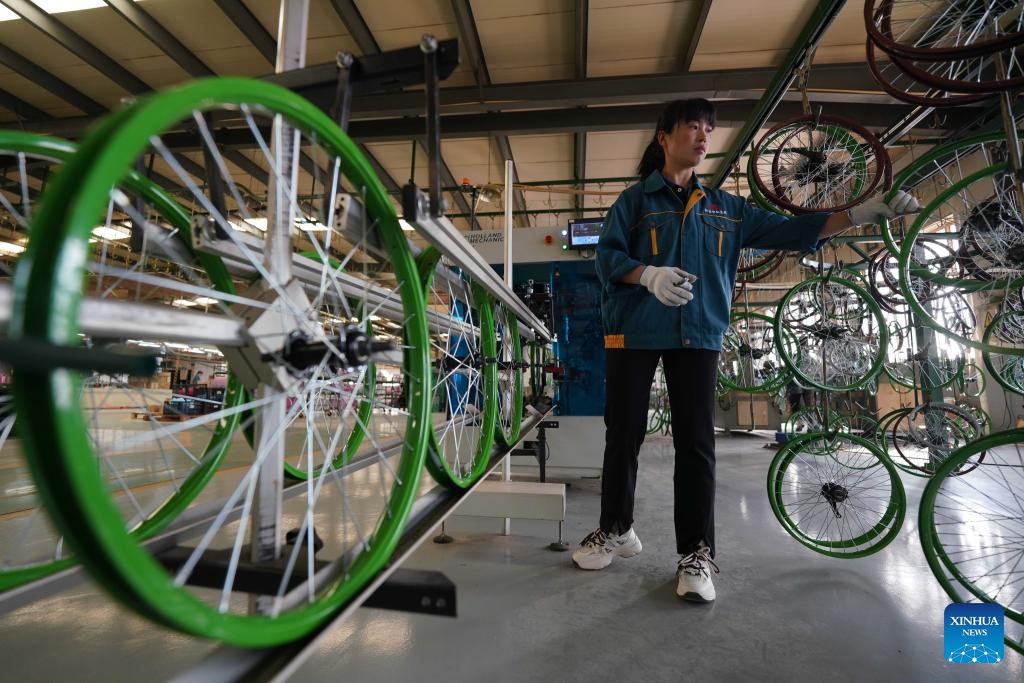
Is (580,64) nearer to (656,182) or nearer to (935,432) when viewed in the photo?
(656,182)

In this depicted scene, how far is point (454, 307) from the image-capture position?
1.56 m

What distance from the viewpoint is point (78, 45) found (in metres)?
3.50

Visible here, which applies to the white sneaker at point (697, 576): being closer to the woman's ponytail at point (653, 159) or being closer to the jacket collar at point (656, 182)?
the jacket collar at point (656, 182)

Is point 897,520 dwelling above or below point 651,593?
above

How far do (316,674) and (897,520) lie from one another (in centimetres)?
196

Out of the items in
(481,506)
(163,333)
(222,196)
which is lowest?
(481,506)

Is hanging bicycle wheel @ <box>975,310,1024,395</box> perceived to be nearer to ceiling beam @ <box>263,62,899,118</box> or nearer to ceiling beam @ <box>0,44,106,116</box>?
ceiling beam @ <box>263,62,899,118</box>

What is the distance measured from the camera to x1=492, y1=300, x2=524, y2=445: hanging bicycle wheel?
187 centimetres

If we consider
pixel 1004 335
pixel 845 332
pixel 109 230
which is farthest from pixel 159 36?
pixel 1004 335

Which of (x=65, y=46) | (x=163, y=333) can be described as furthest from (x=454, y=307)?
(x=65, y=46)

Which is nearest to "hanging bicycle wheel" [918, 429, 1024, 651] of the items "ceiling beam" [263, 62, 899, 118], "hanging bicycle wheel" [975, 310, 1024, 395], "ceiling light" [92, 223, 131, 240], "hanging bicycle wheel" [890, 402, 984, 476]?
"hanging bicycle wheel" [975, 310, 1024, 395]

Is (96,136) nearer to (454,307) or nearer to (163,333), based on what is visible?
(163,333)

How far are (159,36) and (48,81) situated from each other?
1557 millimetres

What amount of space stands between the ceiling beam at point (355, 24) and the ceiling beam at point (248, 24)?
0.49 m
